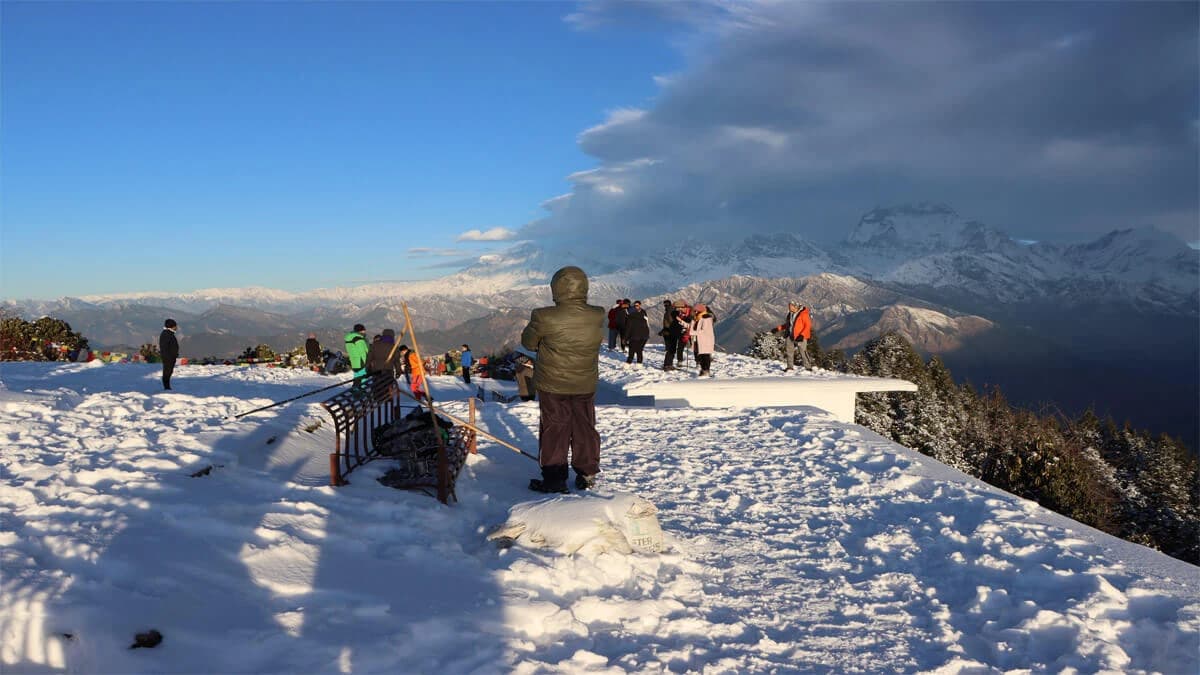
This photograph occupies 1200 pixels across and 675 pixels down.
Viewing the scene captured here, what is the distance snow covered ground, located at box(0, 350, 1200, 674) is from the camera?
339cm

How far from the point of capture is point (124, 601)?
11.0ft

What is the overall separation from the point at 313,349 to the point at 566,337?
21188 millimetres

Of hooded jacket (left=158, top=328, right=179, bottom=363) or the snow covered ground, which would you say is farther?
hooded jacket (left=158, top=328, right=179, bottom=363)

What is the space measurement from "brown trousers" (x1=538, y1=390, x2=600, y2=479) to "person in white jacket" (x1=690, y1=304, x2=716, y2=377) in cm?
984

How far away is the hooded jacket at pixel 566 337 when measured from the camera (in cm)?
608

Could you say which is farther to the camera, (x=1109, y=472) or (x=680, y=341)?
(x=1109, y=472)

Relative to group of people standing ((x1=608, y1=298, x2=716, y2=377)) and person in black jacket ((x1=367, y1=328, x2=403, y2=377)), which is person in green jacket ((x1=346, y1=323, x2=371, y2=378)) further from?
group of people standing ((x1=608, y1=298, x2=716, y2=377))

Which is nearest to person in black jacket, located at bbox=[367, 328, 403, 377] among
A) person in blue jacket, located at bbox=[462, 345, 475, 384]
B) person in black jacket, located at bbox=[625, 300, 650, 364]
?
person in black jacket, located at bbox=[625, 300, 650, 364]

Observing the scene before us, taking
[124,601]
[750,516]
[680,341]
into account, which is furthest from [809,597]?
[680,341]

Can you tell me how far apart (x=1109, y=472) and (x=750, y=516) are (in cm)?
5133

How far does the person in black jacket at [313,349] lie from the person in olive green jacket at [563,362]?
19908mm

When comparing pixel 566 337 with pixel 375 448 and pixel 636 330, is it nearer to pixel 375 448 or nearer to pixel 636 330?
pixel 375 448

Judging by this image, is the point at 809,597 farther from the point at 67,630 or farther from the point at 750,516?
the point at 67,630

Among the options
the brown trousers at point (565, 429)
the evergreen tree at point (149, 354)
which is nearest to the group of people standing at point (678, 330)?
the brown trousers at point (565, 429)
